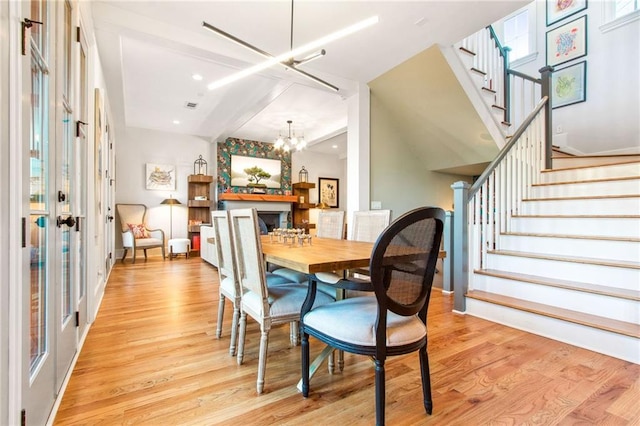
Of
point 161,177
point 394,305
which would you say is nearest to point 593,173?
point 394,305

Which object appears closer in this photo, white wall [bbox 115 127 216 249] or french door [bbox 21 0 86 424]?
french door [bbox 21 0 86 424]

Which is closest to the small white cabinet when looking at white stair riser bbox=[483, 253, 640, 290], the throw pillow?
the throw pillow

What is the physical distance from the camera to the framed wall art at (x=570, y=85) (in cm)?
440

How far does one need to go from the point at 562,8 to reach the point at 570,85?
123 cm

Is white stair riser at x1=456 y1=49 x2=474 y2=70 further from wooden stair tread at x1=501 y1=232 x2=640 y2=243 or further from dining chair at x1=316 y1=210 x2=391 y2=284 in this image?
dining chair at x1=316 y1=210 x2=391 y2=284

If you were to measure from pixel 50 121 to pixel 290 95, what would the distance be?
3.59 metres

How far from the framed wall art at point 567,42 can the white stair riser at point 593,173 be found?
2.45m

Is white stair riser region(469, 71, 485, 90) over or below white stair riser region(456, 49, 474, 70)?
below

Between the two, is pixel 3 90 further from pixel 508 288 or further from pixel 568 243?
pixel 568 243

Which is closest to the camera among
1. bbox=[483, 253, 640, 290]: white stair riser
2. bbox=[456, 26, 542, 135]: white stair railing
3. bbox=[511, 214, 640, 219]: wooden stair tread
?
bbox=[483, 253, 640, 290]: white stair riser

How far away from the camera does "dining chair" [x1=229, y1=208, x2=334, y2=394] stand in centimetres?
156

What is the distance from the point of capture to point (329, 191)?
28.8ft

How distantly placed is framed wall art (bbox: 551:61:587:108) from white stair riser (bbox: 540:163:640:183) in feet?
6.54

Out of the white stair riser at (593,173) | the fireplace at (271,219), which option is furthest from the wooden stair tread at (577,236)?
the fireplace at (271,219)
